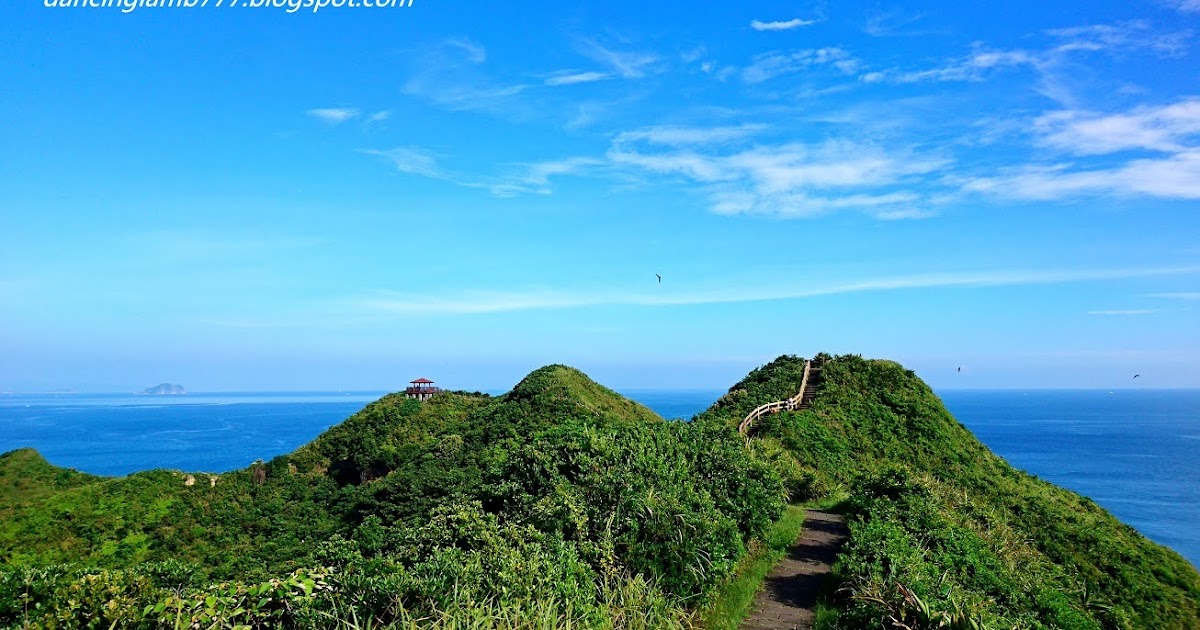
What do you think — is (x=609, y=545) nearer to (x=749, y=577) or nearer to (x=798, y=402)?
(x=749, y=577)

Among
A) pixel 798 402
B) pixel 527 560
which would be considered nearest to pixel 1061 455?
pixel 798 402

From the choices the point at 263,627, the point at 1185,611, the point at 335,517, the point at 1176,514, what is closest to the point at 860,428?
the point at 1185,611

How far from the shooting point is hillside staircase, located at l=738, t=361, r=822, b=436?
36881 mm

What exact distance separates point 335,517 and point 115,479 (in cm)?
1722

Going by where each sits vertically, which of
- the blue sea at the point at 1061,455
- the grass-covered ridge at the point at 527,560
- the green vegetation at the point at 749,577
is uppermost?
the grass-covered ridge at the point at 527,560

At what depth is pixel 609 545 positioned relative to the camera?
421 inches

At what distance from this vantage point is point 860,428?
3897 centimetres

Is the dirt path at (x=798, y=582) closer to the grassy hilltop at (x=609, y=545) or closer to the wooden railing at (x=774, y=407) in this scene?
the grassy hilltop at (x=609, y=545)

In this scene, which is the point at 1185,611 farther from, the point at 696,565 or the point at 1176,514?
the point at 1176,514

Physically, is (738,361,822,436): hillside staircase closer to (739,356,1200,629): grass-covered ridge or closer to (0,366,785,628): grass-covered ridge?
(739,356,1200,629): grass-covered ridge

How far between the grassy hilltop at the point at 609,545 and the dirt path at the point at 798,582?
81 cm

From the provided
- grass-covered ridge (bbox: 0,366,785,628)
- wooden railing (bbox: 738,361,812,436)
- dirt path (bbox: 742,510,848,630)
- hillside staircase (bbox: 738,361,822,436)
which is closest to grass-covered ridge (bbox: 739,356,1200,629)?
dirt path (bbox: 742,510,848,630)

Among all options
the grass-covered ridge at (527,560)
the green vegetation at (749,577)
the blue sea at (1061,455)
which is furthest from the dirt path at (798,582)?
the blue sea at (1061,455)

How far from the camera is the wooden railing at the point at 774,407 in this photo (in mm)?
36406
